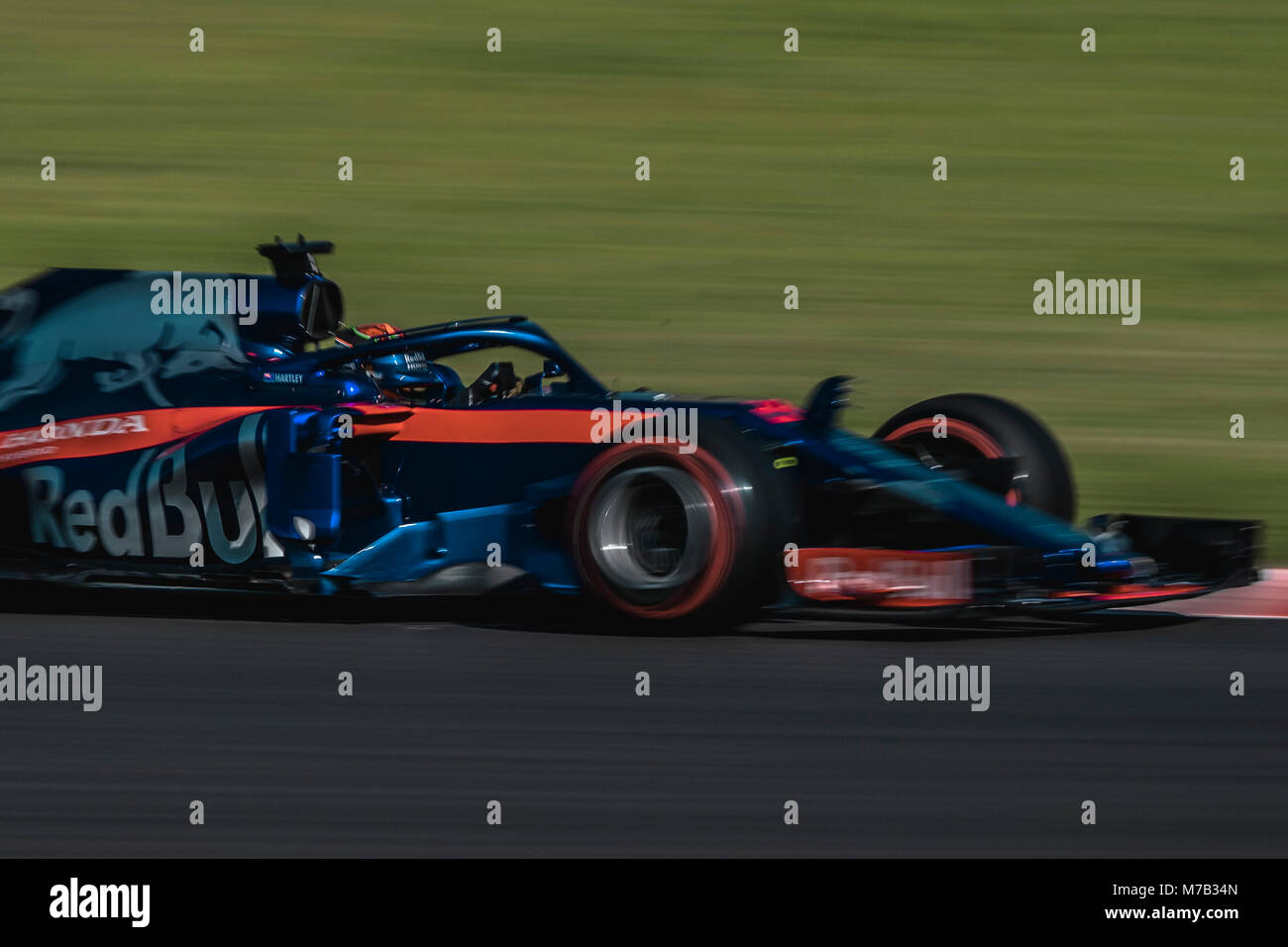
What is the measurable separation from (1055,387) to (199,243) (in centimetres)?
667

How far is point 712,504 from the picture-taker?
287 inches

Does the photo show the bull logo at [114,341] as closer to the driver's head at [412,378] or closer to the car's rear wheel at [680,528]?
the driver's head at [412,378]

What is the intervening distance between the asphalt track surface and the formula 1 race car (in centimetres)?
24

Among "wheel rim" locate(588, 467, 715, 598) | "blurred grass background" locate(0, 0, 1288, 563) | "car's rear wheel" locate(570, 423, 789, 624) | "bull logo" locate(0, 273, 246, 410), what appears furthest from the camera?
"blurred grass background" locate(0, 0, 1288, 563)

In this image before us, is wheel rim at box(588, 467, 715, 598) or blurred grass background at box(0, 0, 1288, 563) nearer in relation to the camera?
wheel rim at box(588, 467, 715, 598)

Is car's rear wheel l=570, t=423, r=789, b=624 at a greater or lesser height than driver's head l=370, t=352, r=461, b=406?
lesser

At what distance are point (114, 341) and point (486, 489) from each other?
1790mm

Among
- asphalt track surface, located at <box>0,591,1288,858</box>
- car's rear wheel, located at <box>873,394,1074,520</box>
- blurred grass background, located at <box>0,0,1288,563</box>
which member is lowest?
asphalt track surface, located at <box>0,591,1288,858</box>

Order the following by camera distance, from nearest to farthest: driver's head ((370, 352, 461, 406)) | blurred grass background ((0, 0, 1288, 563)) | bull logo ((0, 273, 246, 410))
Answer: bull logo ((0, 273, 246, 410))
driver's head ((370, 352, 461, 406))
blurred grass background ((0, 0, 1288, 563))

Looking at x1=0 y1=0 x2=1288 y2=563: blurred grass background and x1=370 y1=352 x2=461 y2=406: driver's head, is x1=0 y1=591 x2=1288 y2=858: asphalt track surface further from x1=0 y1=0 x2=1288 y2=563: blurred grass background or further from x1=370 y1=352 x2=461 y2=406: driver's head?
x1=0 y1=0 x2=1288 y2=563: blurred grass background

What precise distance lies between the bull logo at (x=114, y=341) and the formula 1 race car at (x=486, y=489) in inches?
0.4

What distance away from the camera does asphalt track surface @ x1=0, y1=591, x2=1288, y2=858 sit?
5.00 metres

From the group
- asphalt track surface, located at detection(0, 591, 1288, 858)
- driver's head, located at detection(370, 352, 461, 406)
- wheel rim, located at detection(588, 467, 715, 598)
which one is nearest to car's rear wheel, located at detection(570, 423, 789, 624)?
wheel rim, located at detection(588, 467, 715, 598)

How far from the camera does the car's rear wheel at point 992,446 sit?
850cm
